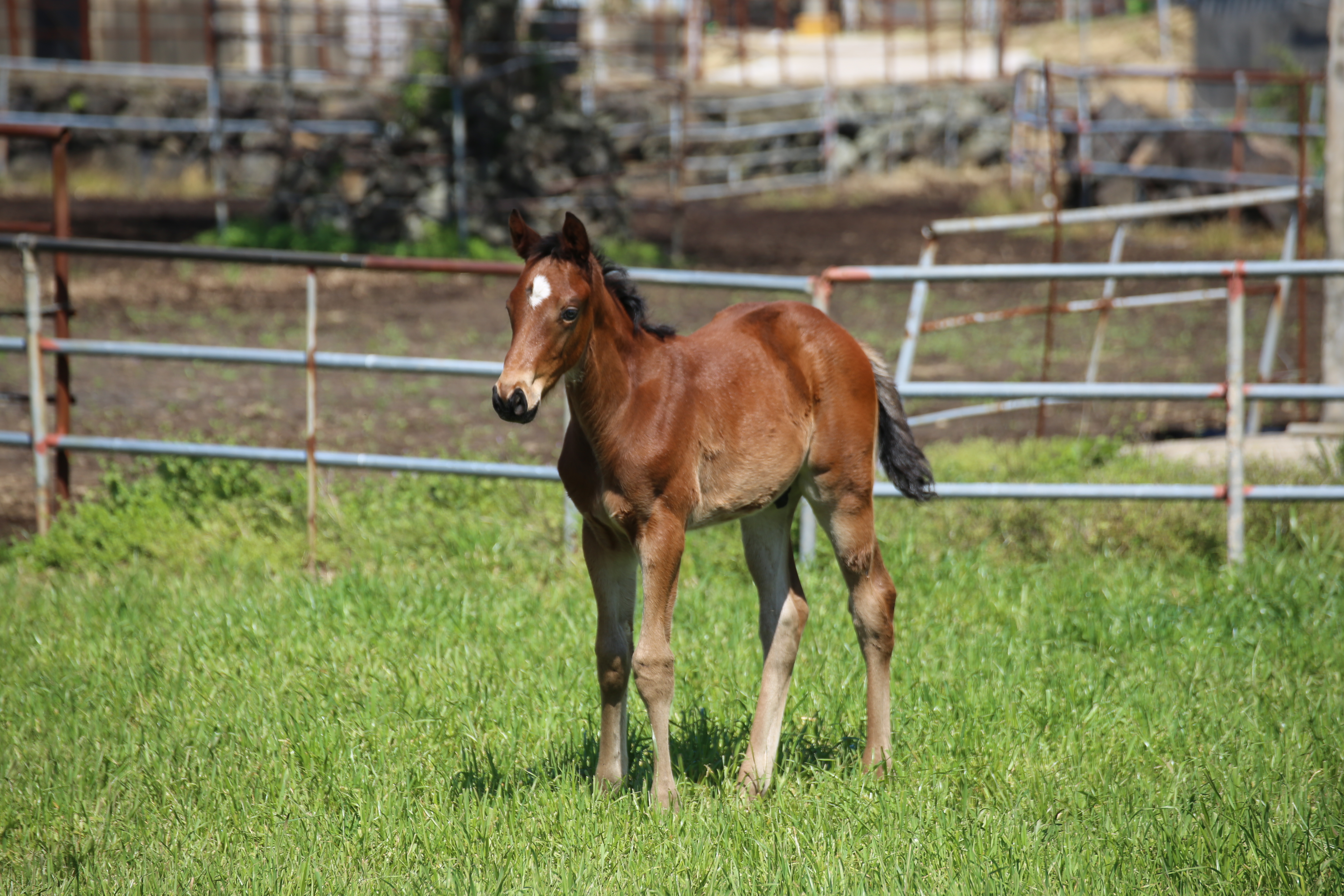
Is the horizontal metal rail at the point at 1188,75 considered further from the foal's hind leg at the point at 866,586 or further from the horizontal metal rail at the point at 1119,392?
the foal's hind leg at the point at 866,586

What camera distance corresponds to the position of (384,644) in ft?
15.1

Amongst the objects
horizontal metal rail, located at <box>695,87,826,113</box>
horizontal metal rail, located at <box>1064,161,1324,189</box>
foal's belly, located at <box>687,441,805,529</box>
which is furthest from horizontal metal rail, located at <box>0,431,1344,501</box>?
horizontal metal rail, located at <box>695,87,826,113</box>

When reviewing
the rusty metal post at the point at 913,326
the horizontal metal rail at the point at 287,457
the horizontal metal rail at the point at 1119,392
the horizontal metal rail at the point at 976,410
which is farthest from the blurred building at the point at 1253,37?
the horizontal metal rail at the point at 287,457

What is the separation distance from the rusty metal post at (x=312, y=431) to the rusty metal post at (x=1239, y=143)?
11800 mm

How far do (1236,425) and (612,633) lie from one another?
3394 millimetres

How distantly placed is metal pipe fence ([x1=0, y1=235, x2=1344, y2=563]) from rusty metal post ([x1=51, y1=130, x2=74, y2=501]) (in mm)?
166

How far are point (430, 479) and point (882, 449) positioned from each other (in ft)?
10.1

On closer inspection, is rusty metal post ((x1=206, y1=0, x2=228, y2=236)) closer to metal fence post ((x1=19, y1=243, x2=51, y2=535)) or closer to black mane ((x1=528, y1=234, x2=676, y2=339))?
metal fence post ((x1=19, y1=243, x2=51, y2=535))

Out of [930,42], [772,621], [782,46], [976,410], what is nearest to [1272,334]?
[976,410]

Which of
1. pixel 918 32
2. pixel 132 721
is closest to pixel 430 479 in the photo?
pixel 132 721

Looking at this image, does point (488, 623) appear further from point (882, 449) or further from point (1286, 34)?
point (1286, 34)

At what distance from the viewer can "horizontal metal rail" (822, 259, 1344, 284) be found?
5.33 meters

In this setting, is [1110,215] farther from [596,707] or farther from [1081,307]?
[596,707]

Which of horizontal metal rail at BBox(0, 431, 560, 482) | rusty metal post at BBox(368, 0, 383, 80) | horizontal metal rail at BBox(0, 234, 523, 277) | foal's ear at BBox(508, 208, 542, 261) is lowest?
horizontal metal rail at BBox(0, 431, 560, 482)
